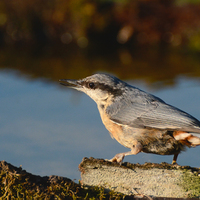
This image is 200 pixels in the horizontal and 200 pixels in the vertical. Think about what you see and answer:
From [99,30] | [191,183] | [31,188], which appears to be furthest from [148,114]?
[99,30]

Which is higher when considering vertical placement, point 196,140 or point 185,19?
point 185,19

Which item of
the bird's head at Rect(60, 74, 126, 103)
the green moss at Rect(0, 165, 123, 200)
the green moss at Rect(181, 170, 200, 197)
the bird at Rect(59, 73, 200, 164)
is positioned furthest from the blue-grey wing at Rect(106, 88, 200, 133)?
the green moss at Rect(0, 165, 123, 200)

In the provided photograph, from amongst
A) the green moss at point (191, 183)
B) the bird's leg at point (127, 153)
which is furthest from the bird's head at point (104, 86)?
the green moss at point (191, 183)

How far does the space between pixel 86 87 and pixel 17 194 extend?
1895mm

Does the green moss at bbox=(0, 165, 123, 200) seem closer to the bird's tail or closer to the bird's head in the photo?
the bird's tail

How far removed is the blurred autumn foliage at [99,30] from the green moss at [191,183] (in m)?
7.24

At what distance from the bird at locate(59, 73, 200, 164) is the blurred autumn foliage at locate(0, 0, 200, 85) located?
19.6 ft

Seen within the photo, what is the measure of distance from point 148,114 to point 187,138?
499mm

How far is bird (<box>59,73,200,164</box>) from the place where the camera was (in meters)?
3.75

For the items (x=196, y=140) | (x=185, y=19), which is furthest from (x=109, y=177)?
(x=185, y=19)

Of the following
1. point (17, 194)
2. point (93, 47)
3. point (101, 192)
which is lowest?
point (17, 194)

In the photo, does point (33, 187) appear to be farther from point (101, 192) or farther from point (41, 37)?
point (41, 37)

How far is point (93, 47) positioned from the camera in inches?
440

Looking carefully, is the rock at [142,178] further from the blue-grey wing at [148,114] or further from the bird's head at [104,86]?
the bird's head at [104,86]
